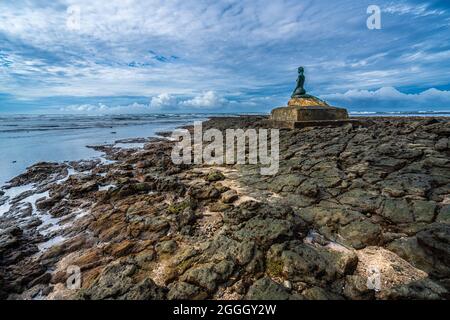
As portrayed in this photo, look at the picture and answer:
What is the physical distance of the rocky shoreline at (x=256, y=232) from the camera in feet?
12.9

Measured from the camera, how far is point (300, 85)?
1812 cm

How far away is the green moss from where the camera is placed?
4.09 meters

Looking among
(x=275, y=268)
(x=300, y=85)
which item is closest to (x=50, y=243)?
(x=275, y=268)

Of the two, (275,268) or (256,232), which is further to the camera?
(256,232)

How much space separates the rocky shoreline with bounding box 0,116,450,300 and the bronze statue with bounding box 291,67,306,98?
9.26 m

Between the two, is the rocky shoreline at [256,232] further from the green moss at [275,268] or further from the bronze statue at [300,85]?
the bronze statue at [300,85]

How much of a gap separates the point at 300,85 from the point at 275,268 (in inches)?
649

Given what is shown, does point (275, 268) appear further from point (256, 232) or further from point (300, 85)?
point (300, 85)

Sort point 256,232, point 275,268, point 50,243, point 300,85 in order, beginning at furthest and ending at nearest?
point 300,85, point 50,243, point 256,232, point 275,268

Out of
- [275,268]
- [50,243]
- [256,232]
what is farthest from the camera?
[50,243]

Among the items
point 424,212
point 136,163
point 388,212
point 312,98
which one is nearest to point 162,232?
point 388,212

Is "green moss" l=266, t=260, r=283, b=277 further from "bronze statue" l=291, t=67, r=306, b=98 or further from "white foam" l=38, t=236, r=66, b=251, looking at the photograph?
"bronze statue" l=291, t=67, r=306, b=98

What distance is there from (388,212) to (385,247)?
1.03 metres

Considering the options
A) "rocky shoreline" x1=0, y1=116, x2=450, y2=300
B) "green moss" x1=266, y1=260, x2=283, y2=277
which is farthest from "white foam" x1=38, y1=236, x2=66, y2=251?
"green moss" x1=266, y1=260, x2=283, y2=277
